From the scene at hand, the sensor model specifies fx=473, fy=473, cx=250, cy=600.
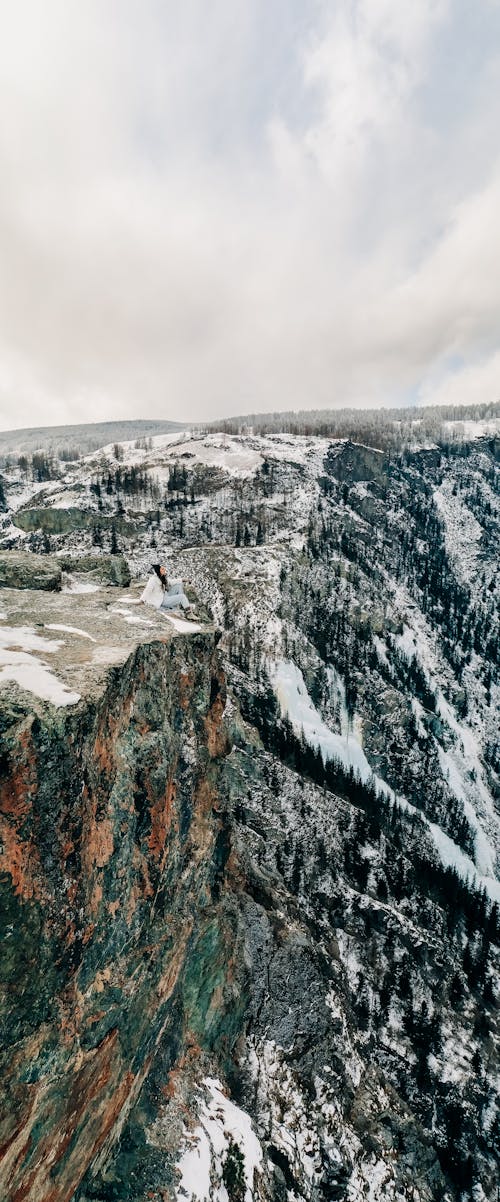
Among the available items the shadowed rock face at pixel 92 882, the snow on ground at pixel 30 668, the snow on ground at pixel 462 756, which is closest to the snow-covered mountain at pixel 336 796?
the snow on ground at pixel 462 756

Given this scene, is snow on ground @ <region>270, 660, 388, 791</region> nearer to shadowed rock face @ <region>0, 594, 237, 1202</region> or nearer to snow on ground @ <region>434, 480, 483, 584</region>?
shadowed rock face @ <region>0, 594, 237, 1202</region>

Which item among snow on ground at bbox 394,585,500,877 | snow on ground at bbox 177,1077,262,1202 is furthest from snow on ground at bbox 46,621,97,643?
snow on ground at bbox 394,585,500,877

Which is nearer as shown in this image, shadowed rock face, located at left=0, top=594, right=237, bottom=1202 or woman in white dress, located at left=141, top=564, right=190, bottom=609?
shadowed rock face, located at left=0, top=594, right=237, bottom=1202

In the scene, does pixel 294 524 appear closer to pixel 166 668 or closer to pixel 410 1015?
pixel 410 1015

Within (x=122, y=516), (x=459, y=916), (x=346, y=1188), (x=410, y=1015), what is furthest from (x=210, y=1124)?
(x=122, y=516)

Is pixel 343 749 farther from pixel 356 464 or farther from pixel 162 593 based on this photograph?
pixel 356 464

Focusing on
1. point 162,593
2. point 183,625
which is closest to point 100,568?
point 162,593

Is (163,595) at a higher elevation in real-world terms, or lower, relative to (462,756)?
higher
